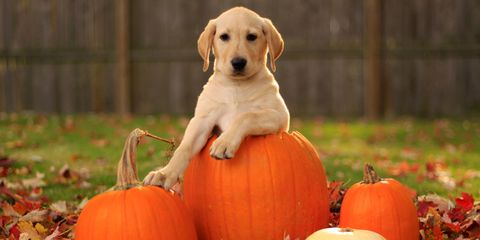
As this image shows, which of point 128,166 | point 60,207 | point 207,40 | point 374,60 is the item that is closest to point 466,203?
point 207,40

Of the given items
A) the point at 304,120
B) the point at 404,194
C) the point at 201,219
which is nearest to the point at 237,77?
the point at 201,219

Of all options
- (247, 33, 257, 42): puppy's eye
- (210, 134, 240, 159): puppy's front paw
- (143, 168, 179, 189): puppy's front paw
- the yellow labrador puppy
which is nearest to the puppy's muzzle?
the yellow labrador puppy

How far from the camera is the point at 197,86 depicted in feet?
38.5

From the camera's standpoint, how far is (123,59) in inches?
465

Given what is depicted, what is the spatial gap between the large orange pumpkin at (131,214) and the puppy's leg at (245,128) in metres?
0.31

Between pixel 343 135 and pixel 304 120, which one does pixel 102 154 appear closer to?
pixel 343 135

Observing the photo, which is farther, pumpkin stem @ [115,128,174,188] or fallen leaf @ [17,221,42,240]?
fallen leaf @ [17,221,42,240]

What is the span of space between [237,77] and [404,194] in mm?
969

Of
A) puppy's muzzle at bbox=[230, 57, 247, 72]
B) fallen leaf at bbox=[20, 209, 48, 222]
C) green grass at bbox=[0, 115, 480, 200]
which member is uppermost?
puppy's muzzle at bbox=[230, 57, 247, 72]

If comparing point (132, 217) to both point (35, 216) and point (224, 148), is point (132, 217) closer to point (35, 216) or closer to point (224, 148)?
point (224, 148)

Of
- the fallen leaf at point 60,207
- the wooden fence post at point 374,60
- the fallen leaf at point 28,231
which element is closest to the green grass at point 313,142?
the wooden fence post at point 374,60

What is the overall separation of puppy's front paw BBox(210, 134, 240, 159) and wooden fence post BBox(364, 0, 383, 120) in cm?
850

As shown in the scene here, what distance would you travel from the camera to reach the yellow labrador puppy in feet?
10.7

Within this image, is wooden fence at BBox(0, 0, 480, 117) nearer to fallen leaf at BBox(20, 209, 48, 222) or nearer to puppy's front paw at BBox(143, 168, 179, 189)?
fallen leaf at BBox(20, 209, 48, 222)
